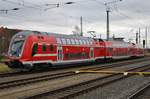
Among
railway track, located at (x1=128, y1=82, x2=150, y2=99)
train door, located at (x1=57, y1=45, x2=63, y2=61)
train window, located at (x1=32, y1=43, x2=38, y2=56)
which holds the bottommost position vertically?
railway track, located at (x1=128, y1=82, x2=150, y2=99)

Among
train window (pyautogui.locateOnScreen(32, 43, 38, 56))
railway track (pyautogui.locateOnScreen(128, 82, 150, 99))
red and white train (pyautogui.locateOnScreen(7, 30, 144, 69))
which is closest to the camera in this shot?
railway track (pyautogui.locateOnScreen(128, 82, 150, 99))

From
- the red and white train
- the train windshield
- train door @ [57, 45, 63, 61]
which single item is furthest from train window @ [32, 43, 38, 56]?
train door @ [57, 45, 63, 61]

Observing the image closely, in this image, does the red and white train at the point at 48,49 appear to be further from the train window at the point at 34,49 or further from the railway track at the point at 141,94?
the railway track at the point at 141,94

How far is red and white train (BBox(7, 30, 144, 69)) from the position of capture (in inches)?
960

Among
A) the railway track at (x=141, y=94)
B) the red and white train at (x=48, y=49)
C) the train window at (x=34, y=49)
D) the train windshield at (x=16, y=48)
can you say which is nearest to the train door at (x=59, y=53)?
the red and white train at (x=48, y=49)

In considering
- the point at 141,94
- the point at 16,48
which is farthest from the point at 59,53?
the point at 141,94

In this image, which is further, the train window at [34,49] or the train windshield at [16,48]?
the train window at [34,49]

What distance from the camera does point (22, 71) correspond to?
2639 cm

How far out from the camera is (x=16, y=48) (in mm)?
24953

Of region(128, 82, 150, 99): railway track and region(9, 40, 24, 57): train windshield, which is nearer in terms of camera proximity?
region(128, 82, 150, 99): railway track

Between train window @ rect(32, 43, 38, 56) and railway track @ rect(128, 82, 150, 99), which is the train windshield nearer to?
train window @ rect(32, 43, 38, 56)

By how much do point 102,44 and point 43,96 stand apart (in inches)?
1116

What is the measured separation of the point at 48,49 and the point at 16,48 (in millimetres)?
2930

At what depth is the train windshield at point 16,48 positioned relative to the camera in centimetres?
2455
